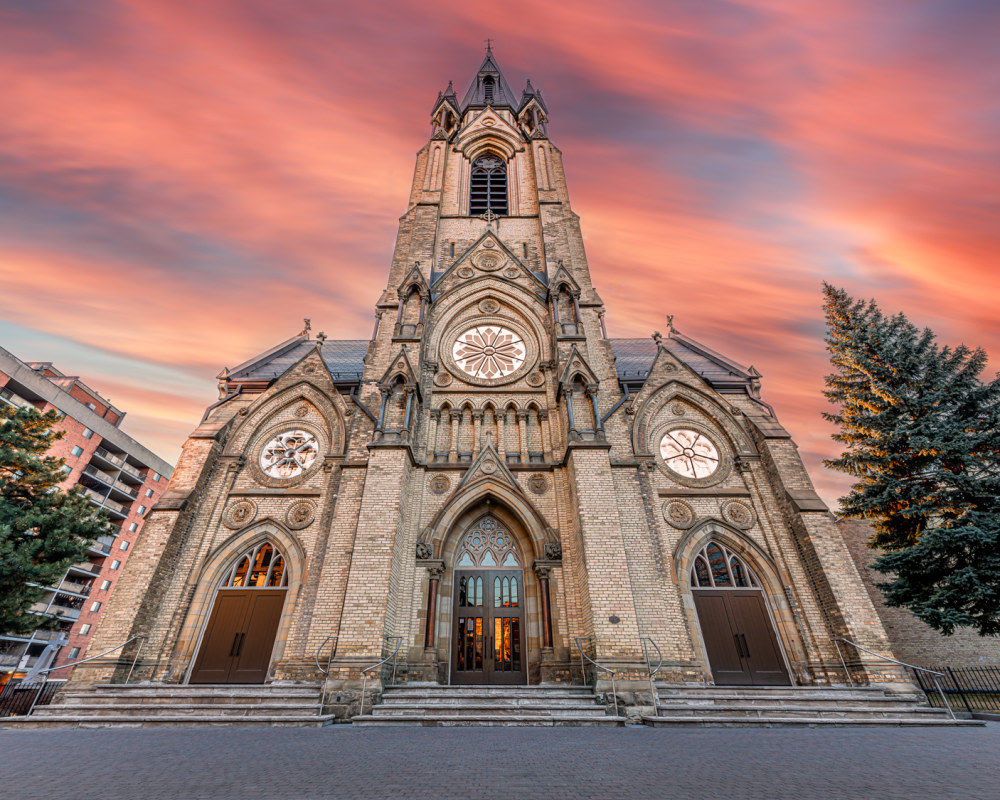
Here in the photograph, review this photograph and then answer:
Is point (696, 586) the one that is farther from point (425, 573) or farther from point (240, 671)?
point (240, 671)

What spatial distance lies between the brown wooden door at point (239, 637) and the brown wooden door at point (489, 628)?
538 centimetres

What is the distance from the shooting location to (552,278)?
712 inches

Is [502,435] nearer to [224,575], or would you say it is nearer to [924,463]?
[224,575]

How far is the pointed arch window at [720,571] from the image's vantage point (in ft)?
45.4

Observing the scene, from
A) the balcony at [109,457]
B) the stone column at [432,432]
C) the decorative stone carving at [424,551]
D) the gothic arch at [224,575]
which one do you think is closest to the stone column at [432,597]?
the decorative stone carving at [424,551]

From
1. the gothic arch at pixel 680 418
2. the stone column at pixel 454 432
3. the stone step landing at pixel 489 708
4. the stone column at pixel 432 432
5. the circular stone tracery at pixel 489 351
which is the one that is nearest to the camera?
the stone step landing at pixel 489 708

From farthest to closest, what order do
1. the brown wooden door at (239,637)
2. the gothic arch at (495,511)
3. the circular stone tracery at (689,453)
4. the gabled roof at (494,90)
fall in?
the gabled roof at (494,90) → the circular stone tracery at (689,453) → the gothic arch at (495,511) → the brown wooden door at (239,637)

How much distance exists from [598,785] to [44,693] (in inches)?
600

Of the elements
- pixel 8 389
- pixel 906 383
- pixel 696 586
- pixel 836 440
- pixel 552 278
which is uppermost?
pixel 8 389

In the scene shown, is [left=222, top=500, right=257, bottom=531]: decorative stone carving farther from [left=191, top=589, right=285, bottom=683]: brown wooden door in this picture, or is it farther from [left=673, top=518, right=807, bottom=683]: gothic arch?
[left=673, top=518, right=807, bottom=683]: gothic arch

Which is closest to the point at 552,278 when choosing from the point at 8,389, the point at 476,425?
the point at 476,425

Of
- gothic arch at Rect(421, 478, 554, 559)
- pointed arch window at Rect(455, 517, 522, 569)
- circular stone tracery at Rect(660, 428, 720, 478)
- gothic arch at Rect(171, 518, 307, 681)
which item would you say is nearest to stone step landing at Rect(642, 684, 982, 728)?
gothic arch at Rect(421, 478, 554, 559)

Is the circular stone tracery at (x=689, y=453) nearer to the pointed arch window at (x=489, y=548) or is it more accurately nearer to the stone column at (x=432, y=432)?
the pointed arch window at (x=489, y=548)

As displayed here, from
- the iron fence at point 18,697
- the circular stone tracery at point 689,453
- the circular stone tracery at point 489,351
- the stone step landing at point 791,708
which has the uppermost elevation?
the circular stone tracery at point 489,351
